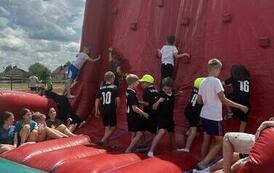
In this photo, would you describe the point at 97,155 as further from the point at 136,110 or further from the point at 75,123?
the point at 75,123

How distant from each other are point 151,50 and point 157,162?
275 cm

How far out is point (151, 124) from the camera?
595 cm

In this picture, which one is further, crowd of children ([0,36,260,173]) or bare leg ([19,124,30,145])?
bare leg ([19,124,30,145])

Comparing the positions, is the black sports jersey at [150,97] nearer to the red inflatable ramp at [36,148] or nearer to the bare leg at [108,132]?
the bare leg at [108,132]

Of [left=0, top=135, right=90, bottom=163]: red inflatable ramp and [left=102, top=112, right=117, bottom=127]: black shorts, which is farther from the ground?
[left=102, top=112, right=117, bottom=127]: black shorts

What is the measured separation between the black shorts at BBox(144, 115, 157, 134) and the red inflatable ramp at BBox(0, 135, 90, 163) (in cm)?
99

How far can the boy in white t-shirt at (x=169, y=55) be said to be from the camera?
6387 millimetres

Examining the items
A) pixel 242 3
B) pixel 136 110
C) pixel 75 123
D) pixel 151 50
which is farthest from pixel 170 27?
pixel 75 123

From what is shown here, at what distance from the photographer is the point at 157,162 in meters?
4.77

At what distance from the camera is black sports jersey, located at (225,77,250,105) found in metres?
5.38

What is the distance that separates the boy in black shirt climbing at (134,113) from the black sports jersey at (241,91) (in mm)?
1174

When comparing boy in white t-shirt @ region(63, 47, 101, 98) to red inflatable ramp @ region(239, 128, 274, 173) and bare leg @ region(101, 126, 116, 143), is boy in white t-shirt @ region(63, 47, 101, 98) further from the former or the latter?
red inflatable ramp @ region(239, 128, 274, 173)

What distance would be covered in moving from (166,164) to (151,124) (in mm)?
1244

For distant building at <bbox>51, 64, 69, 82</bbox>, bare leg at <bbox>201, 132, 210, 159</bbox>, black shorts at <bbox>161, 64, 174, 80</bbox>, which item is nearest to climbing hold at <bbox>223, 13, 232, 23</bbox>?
black shorts at <bbox>161, 64, 174, 80</bbox>
